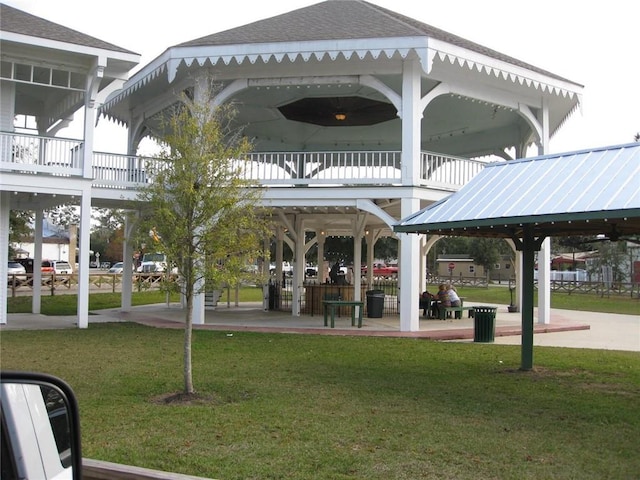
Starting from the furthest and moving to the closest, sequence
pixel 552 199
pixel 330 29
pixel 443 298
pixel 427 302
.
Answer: pixel 427 302, pixel 443 298, pixel 330 29, pixel 552 199

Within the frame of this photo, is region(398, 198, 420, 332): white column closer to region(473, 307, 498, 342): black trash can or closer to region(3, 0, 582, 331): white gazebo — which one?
region(3, 0, 582, 331): white gazebo

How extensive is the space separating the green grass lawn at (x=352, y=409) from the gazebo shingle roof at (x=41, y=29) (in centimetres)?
746

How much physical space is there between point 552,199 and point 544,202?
116mm

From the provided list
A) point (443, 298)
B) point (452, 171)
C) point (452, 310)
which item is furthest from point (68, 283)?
A: point (452, 171)

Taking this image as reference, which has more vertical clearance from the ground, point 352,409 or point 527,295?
point 527,295

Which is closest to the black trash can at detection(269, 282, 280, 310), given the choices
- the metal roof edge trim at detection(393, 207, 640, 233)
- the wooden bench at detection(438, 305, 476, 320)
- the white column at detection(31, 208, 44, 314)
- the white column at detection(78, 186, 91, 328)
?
the wooden bench at detection(438, 305, 476, 320)

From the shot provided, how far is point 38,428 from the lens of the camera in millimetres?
2537

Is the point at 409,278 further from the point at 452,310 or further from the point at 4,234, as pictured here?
the point at 4,234

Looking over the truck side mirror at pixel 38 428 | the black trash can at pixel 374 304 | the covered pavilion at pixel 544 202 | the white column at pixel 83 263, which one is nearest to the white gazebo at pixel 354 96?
the black trash can at pixel 374 304

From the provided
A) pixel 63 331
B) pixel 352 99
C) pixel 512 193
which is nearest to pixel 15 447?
pixel 512 193

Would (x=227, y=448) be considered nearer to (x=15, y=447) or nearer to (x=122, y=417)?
(x=122, y=417)

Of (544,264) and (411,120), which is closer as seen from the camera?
(411,120)

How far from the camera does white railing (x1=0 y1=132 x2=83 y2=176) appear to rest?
15984 mm

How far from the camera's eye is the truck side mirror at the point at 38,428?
237 centimetres
